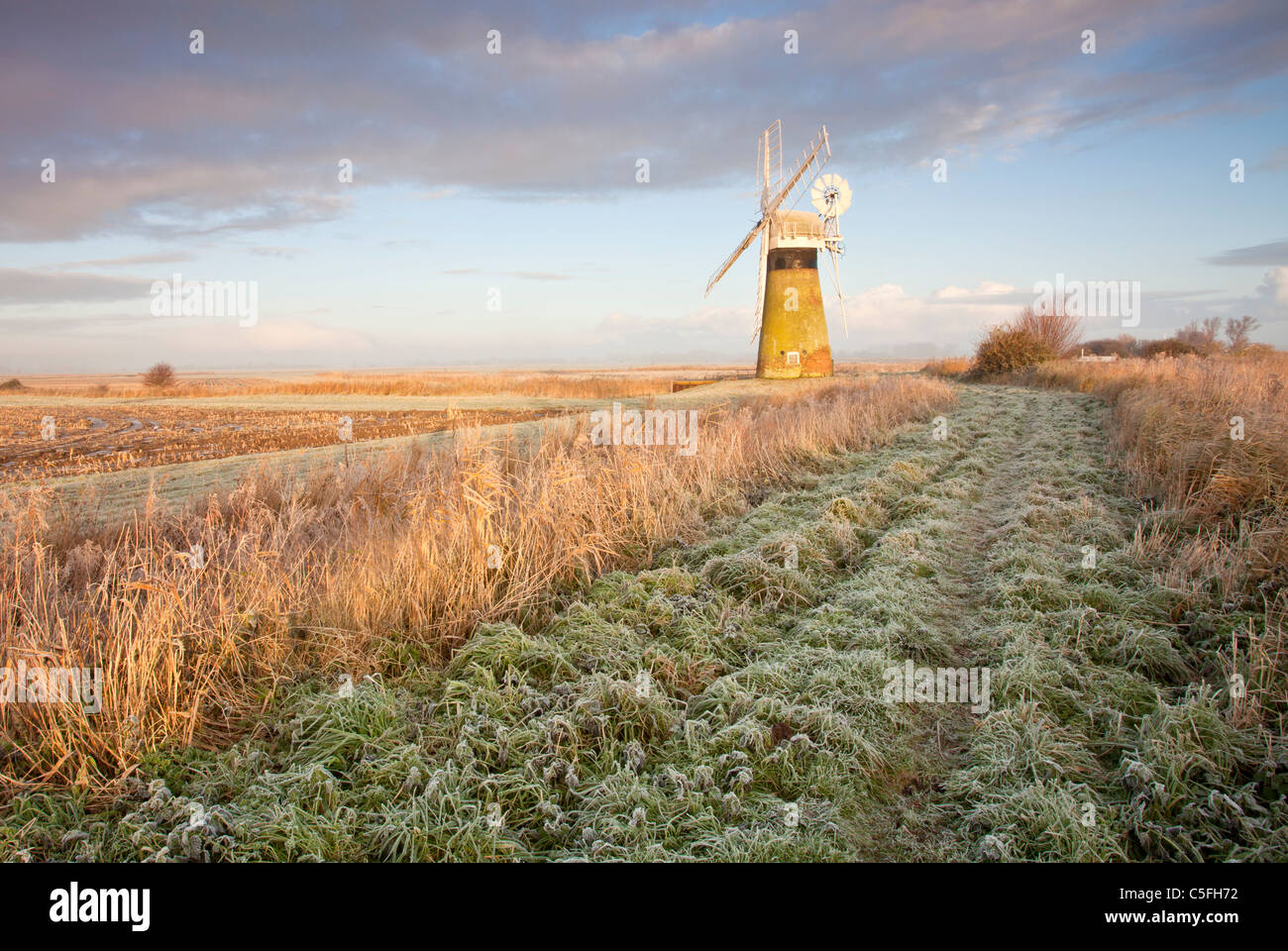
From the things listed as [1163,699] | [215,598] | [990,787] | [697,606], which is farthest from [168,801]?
[1163,699]

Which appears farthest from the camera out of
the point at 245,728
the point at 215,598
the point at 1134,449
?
the point at 1134,449

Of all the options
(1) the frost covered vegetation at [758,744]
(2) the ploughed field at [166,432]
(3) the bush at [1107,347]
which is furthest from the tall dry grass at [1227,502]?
(3) the bush at [1107,347]

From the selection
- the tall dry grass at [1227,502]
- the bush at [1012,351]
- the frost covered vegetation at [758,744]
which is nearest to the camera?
the frost covered vegetation at [758,744]

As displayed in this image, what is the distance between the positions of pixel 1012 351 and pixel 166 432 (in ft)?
132

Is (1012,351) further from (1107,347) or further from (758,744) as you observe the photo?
(758,744)

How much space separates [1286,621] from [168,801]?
23.0ft

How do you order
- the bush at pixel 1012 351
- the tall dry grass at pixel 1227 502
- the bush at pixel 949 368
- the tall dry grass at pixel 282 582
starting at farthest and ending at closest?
the bush at pixel 949 368
the bush at pixel 1012 351
the tall dry grass at pixel 1227 502
the tall dry grass at pixel 282 582

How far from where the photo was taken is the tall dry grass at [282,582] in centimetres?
368

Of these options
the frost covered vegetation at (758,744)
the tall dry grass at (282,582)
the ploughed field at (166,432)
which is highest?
the ploughed field at (166,432)

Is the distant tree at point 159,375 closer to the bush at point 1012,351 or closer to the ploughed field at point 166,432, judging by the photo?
the ploughed field at point 166,432

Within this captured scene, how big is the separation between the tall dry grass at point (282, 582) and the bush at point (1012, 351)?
34.3 meters

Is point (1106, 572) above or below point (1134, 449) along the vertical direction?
below
